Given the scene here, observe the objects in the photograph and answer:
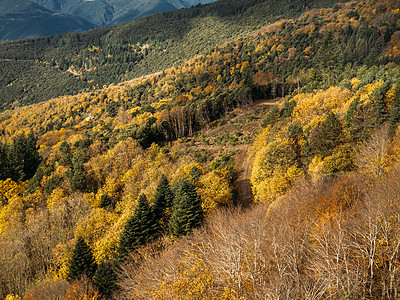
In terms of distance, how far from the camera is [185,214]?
109 ft

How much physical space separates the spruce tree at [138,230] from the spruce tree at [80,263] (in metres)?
4.58

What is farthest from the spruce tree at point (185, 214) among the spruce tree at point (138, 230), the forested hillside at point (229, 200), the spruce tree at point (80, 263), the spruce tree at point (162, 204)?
the spruce tree at point (80, 263)

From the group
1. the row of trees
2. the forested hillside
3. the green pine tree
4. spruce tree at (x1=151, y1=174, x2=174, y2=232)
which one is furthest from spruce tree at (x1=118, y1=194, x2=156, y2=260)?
spruce tree at (x1=151, y1=174, x2=174, y2=232)

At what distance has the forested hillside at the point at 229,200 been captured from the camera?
14.8 m

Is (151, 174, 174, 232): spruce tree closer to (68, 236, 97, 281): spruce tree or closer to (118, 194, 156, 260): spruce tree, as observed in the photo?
(118, 194, 156, 260): spruce tree

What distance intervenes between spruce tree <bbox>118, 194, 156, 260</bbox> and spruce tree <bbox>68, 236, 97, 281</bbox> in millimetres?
4584

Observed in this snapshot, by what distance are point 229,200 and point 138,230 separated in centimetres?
1718

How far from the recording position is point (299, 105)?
59000mm

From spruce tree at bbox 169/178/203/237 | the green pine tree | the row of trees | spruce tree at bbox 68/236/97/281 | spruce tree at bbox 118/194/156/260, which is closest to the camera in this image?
the green pine tree

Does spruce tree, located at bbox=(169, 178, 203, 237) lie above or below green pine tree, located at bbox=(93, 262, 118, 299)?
above

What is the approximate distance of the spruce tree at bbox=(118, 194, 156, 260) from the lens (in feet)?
102

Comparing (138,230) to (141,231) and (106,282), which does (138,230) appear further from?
(106,282)

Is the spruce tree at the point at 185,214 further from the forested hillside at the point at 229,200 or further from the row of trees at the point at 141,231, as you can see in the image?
the forested hillside at the point at 229,200

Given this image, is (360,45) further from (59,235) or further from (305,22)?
(59,235)
